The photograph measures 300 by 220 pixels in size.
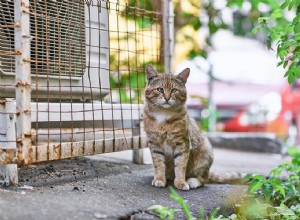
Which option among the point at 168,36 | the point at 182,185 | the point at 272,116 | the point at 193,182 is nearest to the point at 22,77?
the point at 182,185

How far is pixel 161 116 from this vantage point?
147 inches

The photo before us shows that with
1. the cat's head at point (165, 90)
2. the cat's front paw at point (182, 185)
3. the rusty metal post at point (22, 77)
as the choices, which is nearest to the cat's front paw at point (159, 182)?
the cat's front paw at point (182, 185)

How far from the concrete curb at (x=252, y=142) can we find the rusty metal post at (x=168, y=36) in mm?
2949

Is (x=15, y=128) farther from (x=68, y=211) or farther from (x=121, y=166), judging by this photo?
(x=121, y=166)

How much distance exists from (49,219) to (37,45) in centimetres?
121

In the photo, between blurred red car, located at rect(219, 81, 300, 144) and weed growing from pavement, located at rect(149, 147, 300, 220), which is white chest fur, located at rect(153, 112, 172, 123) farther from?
blurred red car, located at rect(219, 81, 300, 144)

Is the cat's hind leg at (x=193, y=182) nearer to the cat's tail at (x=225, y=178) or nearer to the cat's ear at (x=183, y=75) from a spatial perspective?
the cat's tail at (x=225, y=178)

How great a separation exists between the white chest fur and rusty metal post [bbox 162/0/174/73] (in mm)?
1073

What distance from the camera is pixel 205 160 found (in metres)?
3.97

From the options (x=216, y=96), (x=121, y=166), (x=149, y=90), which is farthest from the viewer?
(x=216, y=96)

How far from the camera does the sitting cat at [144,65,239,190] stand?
3.71 metres

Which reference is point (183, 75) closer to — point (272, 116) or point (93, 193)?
point (93, 193)

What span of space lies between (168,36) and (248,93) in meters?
6.74

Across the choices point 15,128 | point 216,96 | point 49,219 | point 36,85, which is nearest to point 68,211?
point 49,219
